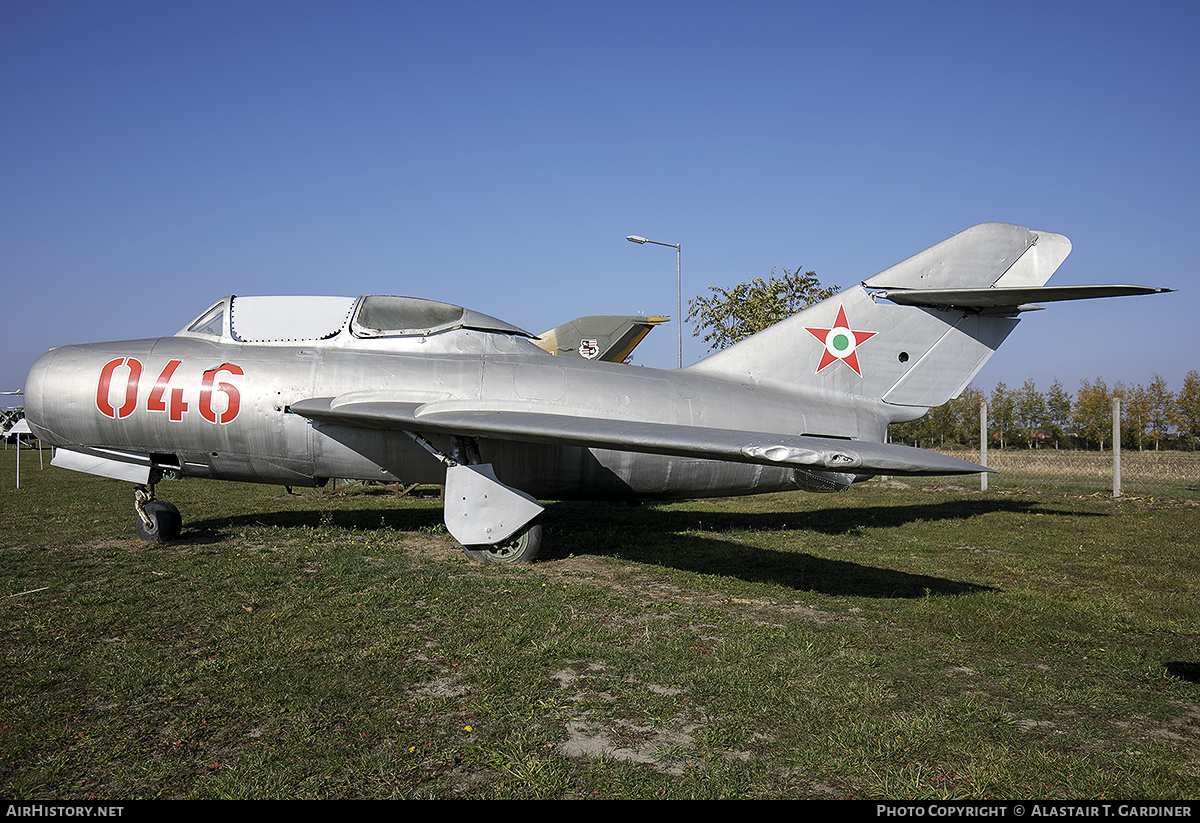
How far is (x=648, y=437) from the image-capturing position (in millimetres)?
6320

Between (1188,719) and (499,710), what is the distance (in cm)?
430

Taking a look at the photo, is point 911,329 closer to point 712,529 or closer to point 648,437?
point 712,529

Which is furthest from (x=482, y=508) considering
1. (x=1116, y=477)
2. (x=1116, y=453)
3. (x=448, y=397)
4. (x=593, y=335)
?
(x=1116, y=477)

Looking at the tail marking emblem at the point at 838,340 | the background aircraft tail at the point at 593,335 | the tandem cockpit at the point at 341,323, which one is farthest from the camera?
the background aircraft tail at the point at 593,335

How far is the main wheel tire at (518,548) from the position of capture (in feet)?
27.9

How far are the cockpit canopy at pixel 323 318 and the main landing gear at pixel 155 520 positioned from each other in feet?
7.85

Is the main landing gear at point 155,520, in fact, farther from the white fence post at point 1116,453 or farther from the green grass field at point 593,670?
the white fence post at point 1116,453

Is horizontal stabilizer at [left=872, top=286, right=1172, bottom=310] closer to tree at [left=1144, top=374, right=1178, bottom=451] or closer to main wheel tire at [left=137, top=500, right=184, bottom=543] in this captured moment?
main wheel tire at [left=137, top=500, right=184, bottom=543]

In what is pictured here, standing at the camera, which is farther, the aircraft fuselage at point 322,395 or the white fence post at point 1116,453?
the white fence post at point 1116,453

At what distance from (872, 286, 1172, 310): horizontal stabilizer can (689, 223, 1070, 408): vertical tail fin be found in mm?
37

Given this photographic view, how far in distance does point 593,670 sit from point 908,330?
307 inches

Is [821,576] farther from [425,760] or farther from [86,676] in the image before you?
[86,676]

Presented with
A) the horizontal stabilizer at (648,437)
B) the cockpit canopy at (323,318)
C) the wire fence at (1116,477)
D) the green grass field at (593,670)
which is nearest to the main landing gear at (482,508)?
the green grass field at (593,670)
